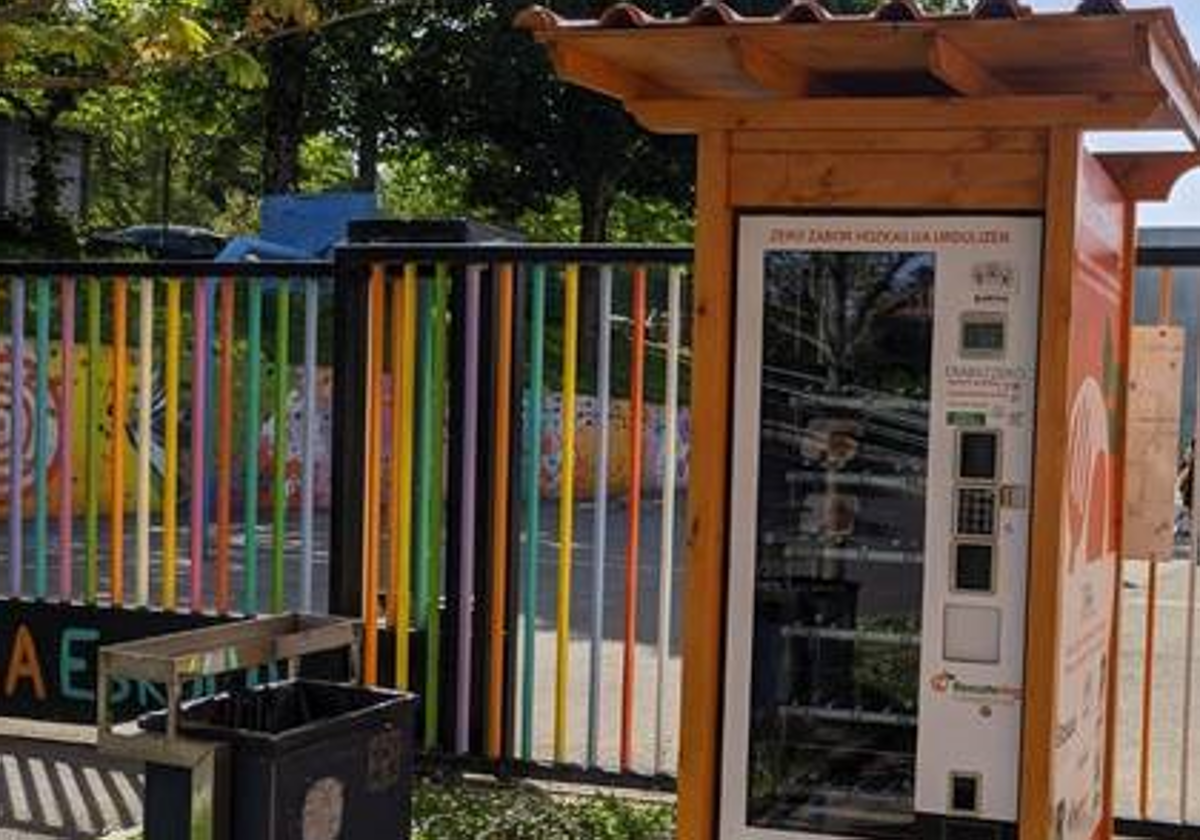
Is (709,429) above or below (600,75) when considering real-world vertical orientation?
below

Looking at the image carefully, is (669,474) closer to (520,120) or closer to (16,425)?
(16,425)

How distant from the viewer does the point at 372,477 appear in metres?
6.88

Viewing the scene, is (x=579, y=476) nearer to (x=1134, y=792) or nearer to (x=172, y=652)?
(x=1134, y=792)

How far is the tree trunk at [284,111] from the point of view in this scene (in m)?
27.3

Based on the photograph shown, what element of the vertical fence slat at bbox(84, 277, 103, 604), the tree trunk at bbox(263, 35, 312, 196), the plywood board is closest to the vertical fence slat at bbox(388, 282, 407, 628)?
the vertical fence slat at bbox(84, 277, 103, 604)

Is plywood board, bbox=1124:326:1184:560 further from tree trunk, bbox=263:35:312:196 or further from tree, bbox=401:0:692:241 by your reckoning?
tree trunk, bbox=263:35:312:196

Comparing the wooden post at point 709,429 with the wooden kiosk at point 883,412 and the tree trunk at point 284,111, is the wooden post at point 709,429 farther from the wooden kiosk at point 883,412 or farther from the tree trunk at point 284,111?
the tree trunk at point 284,111

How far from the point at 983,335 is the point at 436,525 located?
3034 mm

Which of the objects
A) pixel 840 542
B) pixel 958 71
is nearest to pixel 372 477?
pixel 840 542

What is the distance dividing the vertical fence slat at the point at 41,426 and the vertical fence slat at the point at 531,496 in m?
2.21

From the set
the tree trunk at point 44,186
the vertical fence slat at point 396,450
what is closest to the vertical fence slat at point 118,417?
the vertical fence slat at point 396,450

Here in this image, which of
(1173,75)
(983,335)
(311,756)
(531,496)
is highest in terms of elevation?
(1173,75)

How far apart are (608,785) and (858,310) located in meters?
2.78

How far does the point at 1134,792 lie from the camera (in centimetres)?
731
